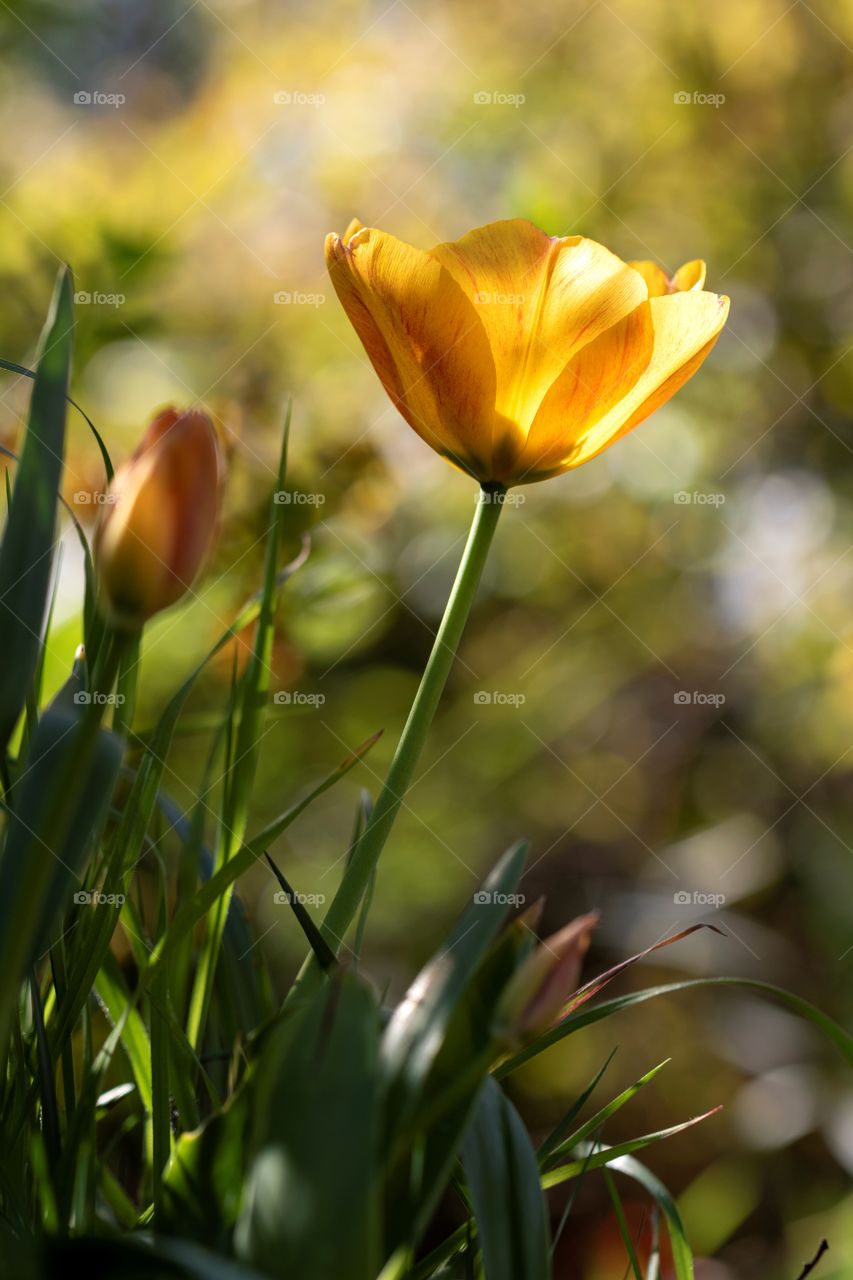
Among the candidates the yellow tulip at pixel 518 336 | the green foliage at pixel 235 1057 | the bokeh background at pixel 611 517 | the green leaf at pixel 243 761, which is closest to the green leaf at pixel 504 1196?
the green foliage at pixel 235 1057

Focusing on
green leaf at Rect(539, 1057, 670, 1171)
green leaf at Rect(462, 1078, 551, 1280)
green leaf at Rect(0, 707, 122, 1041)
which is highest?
green leaf at Rect(0, 707, 122, 1041)

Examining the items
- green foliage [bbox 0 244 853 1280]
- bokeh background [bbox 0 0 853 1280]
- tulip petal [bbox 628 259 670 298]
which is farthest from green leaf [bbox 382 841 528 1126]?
bokeh background [bbox 0 0 853 1280]

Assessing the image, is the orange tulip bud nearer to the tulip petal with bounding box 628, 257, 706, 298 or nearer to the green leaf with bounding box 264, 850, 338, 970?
the green leaf with bounding box 264, 850, 338, 970

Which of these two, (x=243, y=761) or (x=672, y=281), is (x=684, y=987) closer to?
(x=243, y=761)

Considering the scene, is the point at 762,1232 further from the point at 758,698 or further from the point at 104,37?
the point at 104,37

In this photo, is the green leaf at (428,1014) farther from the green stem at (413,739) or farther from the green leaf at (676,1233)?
the green leaf at (676,1233)

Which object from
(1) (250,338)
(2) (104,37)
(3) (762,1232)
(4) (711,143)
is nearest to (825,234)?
(4) (711,143)

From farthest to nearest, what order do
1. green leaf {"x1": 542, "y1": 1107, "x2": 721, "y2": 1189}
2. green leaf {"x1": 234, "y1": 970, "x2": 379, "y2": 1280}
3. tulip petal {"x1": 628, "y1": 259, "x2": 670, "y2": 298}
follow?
tulip petal {"x1": 628, "y1": 259, "x2": 670, "y2": 298} → green leaf {"x1": 542, "y1": 1107, "x2": 721, "y2": 1189} → green leaf {"x1": 234, "y1": 970, "x2": 379, "y2": 1280}
